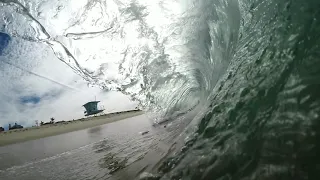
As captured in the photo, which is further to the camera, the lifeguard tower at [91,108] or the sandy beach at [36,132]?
the lifeguard tower at [91,108]

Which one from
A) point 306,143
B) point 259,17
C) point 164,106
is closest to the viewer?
point 306,143

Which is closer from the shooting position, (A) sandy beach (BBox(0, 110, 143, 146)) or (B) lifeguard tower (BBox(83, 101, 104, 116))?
(A) sandy beach (BBox(0, 110, 143, 146))

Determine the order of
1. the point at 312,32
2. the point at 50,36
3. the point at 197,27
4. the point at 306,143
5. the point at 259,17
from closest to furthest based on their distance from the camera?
1. the point at 306,143
2. the point at 312,32
3. the point at 259,17
4. the point at 197,27
5. the point at 50,36

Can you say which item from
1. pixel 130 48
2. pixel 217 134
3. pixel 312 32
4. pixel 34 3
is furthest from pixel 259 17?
pixel 34 3

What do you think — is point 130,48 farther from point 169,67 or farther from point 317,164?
point 317,164

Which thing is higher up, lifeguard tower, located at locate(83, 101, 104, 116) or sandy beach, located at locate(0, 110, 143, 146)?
lifeguard tower, located at locate(83, 101, 104, 116)

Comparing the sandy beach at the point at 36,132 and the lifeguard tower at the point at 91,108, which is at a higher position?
the lifeguard tower at the point at 91,108

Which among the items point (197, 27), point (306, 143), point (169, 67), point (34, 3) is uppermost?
point (34, 3)

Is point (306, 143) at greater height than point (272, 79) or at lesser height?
lesser

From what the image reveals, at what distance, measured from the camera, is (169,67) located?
35.2ft

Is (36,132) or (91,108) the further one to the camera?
Result: (91,108)

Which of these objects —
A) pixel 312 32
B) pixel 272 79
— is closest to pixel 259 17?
pixel 312 32

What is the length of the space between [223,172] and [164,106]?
10389 millimetres

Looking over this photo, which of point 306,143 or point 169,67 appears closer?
point 306,143
